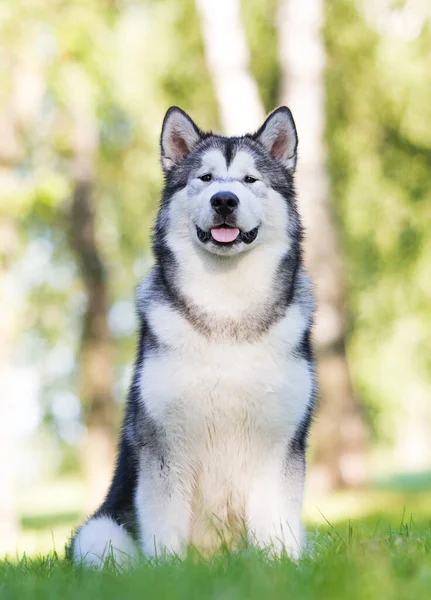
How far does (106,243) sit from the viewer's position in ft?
62.1

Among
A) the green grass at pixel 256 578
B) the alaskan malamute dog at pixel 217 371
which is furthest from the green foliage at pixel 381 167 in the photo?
the green grass at pixel 256 578

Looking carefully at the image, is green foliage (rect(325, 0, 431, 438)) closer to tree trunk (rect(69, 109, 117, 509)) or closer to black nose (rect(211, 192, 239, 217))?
tree trunk (rect(69, 109, 117, 509))

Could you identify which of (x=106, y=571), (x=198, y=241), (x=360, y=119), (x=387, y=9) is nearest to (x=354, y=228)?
(x=360, y=119)

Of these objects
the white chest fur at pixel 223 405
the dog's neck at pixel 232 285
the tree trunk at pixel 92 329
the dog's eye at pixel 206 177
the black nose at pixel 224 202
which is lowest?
the tree trunk at pixel 92 329

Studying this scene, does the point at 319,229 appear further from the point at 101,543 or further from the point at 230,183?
the point at 101,543

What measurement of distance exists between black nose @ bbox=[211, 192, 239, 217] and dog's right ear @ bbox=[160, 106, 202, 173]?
0.58 meters

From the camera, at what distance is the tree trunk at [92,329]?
15.0 metres

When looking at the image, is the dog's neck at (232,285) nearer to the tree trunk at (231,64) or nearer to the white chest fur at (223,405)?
the white chest fur at (223,405)

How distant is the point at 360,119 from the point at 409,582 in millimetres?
13517

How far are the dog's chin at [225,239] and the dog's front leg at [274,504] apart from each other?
102cm

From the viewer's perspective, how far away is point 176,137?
16.7ft

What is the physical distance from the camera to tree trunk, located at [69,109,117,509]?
14992 millimetres

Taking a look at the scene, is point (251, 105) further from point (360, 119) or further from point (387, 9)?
point (360, 119)

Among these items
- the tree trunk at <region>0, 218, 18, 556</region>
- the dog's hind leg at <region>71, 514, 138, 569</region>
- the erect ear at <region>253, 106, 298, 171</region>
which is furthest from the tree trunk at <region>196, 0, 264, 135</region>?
the dog's hind leg at <region>71, 514, 138, 569</region>
